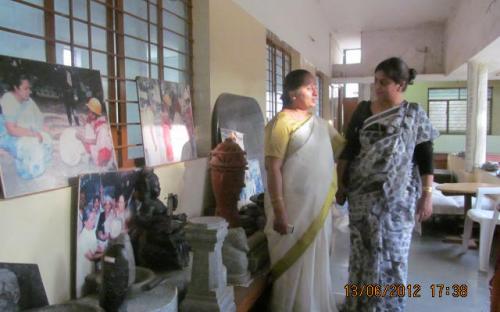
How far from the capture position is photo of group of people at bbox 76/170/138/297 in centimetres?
166

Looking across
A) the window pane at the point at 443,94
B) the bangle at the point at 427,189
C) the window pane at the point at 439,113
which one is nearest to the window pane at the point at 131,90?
the bangle at the point at 427,189

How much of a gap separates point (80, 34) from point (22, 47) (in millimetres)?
357

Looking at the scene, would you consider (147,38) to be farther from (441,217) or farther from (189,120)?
(441,217)

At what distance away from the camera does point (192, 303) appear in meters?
1.64

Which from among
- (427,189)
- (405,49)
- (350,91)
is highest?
(405,49)

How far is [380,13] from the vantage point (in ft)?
24.9

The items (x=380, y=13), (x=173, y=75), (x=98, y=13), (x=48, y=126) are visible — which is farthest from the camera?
(x=380, y=13)

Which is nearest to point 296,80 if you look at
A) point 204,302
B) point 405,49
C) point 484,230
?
point 204,302

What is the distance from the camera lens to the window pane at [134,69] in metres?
2.28

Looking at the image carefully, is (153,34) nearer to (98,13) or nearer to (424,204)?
(98,13)

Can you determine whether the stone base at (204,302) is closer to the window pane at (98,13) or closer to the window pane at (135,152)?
the window pane at (135,152)

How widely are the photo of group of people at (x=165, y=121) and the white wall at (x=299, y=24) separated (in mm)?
1190

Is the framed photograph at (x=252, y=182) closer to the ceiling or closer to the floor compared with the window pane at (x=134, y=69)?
closer to the floor

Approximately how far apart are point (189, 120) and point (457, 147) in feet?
35.7
